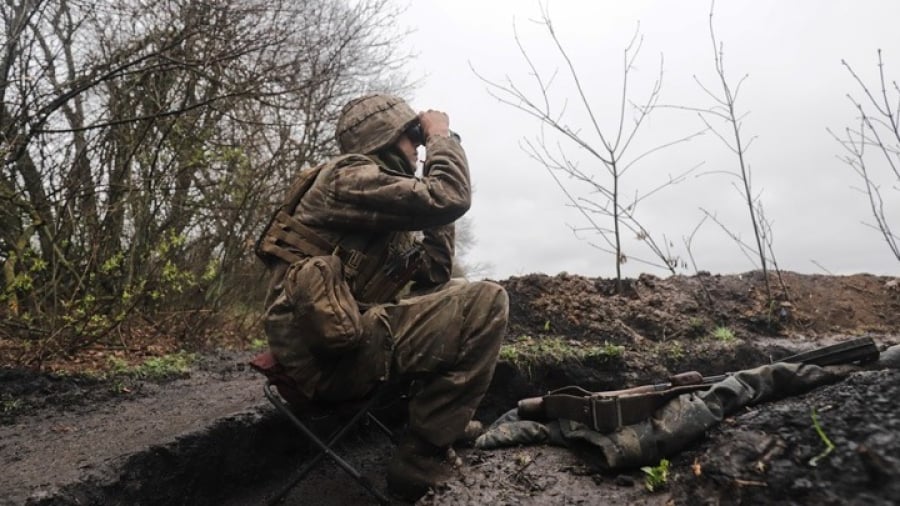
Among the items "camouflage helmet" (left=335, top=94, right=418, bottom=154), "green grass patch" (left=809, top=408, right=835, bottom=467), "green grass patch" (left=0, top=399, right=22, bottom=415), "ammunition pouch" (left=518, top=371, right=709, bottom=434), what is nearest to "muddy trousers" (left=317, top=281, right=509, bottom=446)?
"ammunition pouch" (left=518, top=371, right=709, bottom=434)

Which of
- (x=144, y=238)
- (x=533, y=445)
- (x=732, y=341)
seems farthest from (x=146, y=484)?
(x=144, y=238)

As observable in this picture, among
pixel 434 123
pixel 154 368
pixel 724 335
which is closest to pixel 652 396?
pixel 434 123

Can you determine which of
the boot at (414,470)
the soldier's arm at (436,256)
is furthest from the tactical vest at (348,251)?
the boot at (414,470)

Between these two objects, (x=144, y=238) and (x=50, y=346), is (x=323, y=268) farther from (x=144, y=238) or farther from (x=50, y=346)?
(x=144, y=238)

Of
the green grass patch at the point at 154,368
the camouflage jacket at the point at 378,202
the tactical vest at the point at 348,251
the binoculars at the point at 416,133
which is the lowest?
the green grass patch at the point at 154,368

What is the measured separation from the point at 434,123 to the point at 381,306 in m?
1.00

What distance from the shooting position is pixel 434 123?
3113 millimetres

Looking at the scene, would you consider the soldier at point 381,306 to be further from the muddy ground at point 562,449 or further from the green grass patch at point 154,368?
the green grass patch at point 154,368

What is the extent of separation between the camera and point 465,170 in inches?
115

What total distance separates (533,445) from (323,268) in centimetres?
135

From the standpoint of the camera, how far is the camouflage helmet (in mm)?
3084

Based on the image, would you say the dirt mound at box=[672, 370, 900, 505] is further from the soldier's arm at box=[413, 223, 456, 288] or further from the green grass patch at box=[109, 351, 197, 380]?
the green grass patch at box=[109, 351, 197, 380]

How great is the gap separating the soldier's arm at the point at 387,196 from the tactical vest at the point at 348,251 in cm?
6

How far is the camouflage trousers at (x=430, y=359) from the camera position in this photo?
2.61 meters
